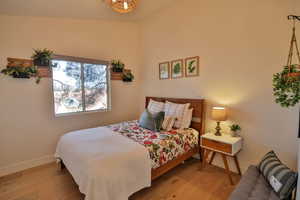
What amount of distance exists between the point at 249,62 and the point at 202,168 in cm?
191

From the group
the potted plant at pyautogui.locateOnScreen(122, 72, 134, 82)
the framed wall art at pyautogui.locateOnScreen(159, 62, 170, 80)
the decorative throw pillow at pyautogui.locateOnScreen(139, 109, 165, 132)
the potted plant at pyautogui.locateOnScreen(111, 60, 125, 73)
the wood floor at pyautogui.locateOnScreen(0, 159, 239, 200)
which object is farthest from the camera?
the potted plant at pyautogui.locateOnScreen(122, 72, 134, 82)

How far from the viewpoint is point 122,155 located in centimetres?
172

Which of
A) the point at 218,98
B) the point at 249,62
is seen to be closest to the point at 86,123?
the point at 218,98

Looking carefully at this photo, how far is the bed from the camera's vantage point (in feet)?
5.01

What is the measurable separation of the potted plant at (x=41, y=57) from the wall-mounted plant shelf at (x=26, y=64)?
7 cm

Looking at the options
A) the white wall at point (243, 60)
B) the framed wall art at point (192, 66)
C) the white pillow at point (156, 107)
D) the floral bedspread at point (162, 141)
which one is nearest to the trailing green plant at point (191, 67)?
the framed wall art at point (192, 66)

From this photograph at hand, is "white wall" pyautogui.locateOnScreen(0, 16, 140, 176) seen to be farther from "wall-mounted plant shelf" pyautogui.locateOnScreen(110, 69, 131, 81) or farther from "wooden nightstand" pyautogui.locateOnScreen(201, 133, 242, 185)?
"wooden nightstand" pyautogui.locateOnScreen(201, 133, 242, 185)

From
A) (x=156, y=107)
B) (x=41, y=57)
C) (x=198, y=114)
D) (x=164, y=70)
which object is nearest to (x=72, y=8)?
(x=41, y=57)

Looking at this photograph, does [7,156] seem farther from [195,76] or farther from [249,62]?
[249,62]

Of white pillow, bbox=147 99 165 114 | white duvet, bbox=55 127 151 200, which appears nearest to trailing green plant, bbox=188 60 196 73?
white pillow, bbox=147 99 165 114

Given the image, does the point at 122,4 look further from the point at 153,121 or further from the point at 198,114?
the point at 198,114

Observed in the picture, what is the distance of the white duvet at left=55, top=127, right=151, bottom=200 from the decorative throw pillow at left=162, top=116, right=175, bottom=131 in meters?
0.80

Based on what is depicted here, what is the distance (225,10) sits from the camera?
2.46 metres

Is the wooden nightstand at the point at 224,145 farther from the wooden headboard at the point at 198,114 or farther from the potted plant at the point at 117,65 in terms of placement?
the potted plant at the point at 117,65
